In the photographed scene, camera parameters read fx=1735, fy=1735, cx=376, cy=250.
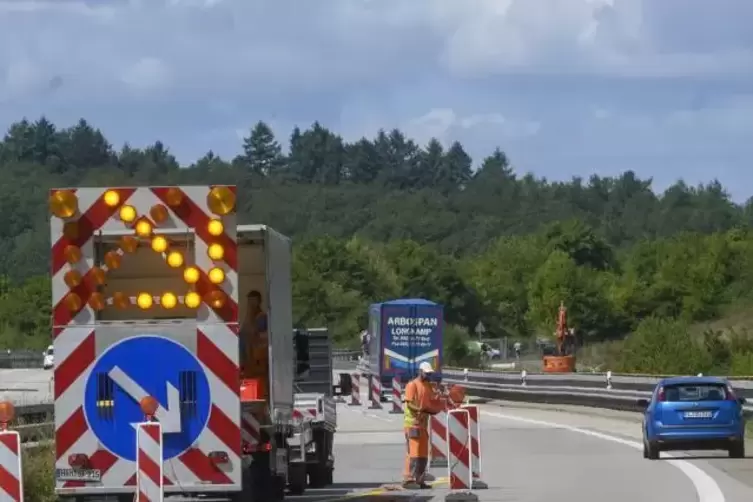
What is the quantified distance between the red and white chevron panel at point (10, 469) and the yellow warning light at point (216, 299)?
234cm

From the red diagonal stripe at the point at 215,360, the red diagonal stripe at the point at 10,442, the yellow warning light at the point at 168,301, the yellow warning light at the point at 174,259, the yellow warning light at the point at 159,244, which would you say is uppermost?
the yellow warning light at the point at 159,244

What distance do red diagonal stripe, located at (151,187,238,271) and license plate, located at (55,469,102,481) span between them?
2.25 metres

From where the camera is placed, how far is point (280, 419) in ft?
59.4

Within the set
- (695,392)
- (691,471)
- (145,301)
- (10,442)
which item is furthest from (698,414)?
(10,442)

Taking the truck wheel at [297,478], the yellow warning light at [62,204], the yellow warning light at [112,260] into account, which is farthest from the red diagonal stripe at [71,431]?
the truck wheel at [297,478]

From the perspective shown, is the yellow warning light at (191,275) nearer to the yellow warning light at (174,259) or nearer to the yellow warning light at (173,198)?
the yellow warning light at (174,259)

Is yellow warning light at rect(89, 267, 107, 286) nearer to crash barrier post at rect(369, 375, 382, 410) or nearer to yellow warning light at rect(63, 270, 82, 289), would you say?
yellow warning light at rect(63, 270, 82, 289)

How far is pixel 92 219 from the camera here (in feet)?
52.0

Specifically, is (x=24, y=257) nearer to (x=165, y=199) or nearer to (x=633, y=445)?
(x=633, y=445)

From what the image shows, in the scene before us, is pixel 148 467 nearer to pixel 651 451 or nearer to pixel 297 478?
pixel 297 478

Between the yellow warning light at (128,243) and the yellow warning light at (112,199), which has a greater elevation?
the yellow warning light at (112,199)

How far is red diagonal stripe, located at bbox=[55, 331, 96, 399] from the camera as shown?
15781 mm

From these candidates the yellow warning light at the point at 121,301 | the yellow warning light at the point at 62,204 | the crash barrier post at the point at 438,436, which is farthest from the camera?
the crash barrier post at the point at 438,436

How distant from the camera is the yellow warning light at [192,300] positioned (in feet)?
51.7
